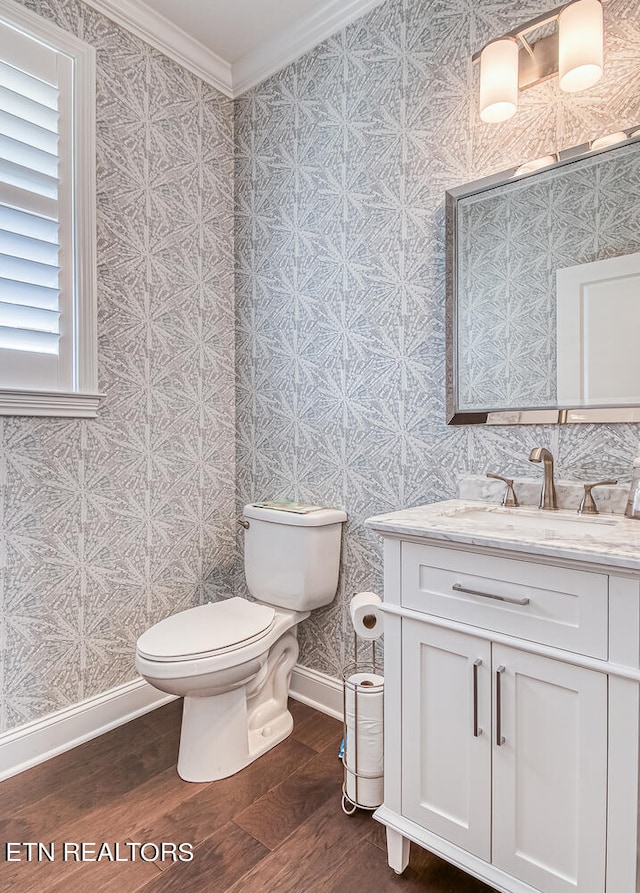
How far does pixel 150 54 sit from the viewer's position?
1.97 m

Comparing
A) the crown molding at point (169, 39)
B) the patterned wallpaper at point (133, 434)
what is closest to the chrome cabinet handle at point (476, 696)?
the patterned wallpaper at point (133, 434)

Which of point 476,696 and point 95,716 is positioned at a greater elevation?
point 476,696

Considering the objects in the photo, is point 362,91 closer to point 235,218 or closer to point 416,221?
point 416,221

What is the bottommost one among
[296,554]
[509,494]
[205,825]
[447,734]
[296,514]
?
[205,825]

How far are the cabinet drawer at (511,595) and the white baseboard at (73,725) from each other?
4.24ft

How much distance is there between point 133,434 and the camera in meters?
1.96

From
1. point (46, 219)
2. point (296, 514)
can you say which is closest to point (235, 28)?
point (46, 219)

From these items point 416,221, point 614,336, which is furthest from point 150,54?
point 614,336

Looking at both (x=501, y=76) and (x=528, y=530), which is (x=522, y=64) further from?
(x=528, y=530)

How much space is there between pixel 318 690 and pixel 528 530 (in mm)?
1239

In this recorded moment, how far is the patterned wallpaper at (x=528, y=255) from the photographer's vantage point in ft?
4.35

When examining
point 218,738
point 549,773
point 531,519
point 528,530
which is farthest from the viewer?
point 218,738

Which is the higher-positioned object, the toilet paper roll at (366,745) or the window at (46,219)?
the window at (46,219)

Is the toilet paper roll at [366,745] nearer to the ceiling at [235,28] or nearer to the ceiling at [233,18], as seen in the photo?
the ceiling at [235,28]
